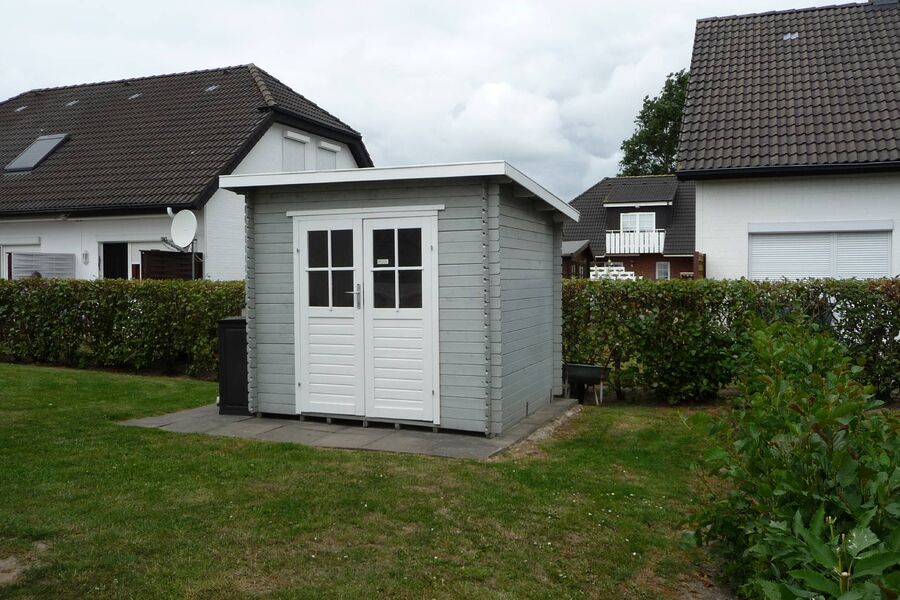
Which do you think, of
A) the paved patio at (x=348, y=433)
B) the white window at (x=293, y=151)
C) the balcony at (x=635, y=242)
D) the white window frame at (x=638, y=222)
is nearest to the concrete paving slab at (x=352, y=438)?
the paved patio at (x=348, y=433)

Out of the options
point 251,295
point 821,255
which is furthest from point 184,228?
point 821,255

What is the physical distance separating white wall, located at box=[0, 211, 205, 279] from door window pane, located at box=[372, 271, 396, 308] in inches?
374

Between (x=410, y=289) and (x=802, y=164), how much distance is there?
9259mm

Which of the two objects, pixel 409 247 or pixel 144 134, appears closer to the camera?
pixel 409 247

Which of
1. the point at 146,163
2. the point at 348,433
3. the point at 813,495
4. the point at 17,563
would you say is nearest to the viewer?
the point at 813,495

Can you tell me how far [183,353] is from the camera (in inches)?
501

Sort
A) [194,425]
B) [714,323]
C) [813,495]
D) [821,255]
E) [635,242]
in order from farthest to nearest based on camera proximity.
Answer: [635,242] → [821,255] → [714,323] → [194,425] → [813,495]

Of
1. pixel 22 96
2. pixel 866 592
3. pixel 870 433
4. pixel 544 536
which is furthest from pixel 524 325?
pixel 22 96

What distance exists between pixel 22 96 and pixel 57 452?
2171 cm

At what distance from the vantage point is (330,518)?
5.02 m

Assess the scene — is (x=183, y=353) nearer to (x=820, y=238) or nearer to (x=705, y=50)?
(x=820, y=238)

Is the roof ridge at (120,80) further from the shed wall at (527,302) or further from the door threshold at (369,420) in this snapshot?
the door threshold at (369,420)

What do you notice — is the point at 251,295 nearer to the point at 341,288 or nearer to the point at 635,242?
the point at 341,288

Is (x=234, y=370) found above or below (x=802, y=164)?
below
